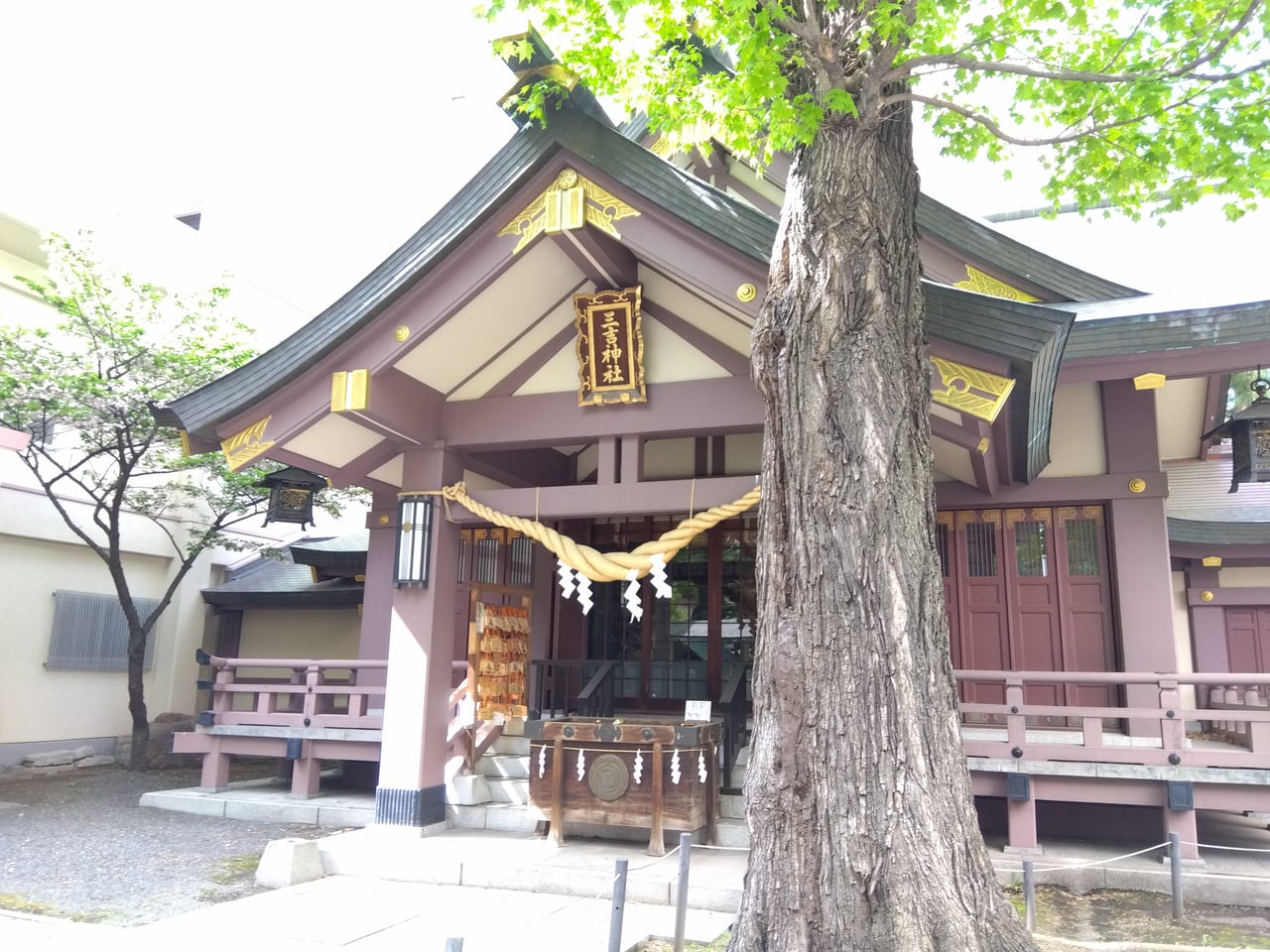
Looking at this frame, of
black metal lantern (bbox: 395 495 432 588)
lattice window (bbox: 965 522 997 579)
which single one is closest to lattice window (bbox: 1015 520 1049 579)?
lattice window (bbox: 965 522 997 579)

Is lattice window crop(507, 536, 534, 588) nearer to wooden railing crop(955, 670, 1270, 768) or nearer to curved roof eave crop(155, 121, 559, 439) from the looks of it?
curved roof eave crop(155, 121, 559, 439)

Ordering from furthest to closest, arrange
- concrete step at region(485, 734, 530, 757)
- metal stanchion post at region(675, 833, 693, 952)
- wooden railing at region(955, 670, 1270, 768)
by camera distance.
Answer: concrete step at region(485, 734, 530, 757) → wooden railing at region(955, 670, 1270, 768) → metal stanchion post at region(675, 833, 693, 952)

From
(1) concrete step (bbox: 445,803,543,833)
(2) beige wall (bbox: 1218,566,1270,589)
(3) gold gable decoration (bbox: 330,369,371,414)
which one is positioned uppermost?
(3) gold gable decoration (bbox: 330,369,371,414)

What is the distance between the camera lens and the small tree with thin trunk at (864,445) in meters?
3.72

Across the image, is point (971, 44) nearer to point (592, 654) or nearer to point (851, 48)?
point (851, 48)

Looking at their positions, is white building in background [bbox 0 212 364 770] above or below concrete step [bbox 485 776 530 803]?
above

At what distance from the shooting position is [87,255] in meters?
11.7

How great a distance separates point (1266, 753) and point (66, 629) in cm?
1512

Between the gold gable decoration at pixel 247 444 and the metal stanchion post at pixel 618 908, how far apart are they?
4883mm

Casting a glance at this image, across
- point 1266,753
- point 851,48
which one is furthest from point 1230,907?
point 851,48

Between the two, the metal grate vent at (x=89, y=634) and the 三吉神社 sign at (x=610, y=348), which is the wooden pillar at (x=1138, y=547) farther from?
the metal grate vent at (x=89, y=634)

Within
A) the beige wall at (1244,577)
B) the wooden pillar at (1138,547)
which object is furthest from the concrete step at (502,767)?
the beige wall at (1244,577)

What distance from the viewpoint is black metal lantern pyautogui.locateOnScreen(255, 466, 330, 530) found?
1073 centimetres

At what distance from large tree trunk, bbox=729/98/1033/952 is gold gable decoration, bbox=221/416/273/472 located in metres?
4.90
